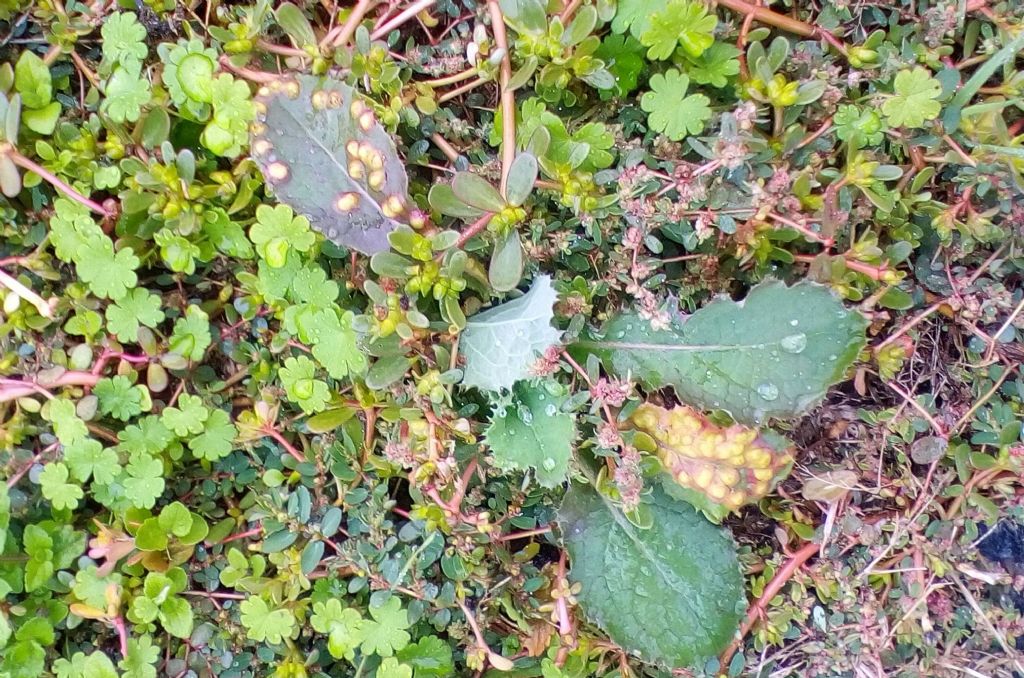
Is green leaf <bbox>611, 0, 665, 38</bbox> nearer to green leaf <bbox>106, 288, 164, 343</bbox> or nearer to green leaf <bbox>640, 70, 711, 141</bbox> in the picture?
green leaf <bbox>640, 70, 711, 141</bbox>

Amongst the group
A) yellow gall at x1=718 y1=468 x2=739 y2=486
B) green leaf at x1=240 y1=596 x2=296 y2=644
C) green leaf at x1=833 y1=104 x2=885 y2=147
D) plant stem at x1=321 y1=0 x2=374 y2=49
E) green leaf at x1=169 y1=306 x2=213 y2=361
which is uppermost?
plant stem at x1=321 y1=0 x2=374 y2=49

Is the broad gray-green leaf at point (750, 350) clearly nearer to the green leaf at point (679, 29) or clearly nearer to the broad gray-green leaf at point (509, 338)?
the broad gray-green leaf at point (509, 338)

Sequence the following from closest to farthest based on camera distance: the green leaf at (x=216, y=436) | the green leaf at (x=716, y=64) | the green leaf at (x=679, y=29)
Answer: the green leaf at (x=679, y=29)
the green leaf at (x=716, y=64)
the green leaf at (x=216, y=436)

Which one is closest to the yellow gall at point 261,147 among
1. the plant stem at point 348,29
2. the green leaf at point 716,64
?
the plant stem at point 348,29

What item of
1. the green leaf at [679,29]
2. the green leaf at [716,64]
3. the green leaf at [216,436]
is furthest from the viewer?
the green leaf at [216,436]

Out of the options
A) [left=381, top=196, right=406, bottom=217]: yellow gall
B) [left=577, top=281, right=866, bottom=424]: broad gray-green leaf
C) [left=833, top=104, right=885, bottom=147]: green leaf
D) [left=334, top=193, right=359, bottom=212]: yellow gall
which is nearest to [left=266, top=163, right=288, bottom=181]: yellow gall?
[left=334, top=193, right=359, bottom=212]: yellow gall

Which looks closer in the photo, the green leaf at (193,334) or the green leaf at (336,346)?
the green leaf at (336,346)
